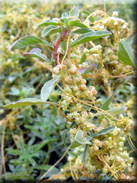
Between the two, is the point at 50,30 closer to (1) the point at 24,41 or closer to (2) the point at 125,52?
(1) the point at 24,41

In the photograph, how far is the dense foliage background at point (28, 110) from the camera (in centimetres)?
71

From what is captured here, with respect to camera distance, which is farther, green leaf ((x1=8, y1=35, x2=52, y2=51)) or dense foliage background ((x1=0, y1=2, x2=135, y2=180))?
dense foliage background ((x1=0, y1=2, x2=135, y2=180))

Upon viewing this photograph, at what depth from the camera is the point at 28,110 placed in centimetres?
87

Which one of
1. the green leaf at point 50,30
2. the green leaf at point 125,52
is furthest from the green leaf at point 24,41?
the green leaf at point 125,52

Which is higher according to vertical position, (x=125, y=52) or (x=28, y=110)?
(x=125, y=52)

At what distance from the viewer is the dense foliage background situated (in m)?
0.71

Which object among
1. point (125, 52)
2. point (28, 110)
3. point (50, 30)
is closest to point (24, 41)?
point (50, 30)

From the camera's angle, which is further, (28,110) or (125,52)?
(28,110)

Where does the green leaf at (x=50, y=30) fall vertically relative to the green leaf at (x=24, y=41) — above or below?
above

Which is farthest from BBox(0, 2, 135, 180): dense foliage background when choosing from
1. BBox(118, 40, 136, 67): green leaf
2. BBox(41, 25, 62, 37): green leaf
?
BBox(41, 25, 62, 37): green leaf

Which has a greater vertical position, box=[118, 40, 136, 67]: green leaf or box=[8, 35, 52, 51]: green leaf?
box=[8, 35, 52, 51]: green leaf

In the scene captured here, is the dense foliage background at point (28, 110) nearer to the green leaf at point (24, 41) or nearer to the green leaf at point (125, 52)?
the green leaf at point (125, 52)

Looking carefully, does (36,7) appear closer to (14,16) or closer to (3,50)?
(14,16)

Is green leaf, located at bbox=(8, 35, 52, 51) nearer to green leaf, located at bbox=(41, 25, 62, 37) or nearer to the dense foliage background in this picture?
green leaf, located at bbox=(41, 25, 62, 37)
